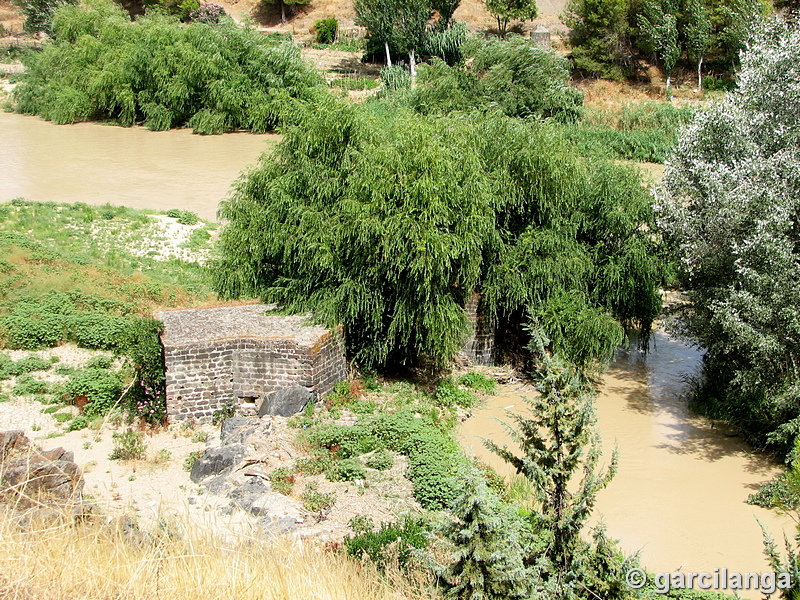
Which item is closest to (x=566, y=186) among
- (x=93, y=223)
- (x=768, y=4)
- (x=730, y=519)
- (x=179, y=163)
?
(x=730, y=519)

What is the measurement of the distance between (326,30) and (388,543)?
45.7 m

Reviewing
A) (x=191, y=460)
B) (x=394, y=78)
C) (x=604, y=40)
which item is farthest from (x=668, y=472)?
(x=604, y=40)

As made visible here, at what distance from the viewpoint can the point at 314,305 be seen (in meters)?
15.8

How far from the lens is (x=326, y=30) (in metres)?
51.6

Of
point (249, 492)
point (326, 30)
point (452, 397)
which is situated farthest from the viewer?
point (326, 30)

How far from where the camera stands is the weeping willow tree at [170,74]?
38.5 metres

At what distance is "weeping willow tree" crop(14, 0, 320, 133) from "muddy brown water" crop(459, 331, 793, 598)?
23967 millimetres

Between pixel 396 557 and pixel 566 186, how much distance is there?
8.96m

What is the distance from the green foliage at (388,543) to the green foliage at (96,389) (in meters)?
5.75

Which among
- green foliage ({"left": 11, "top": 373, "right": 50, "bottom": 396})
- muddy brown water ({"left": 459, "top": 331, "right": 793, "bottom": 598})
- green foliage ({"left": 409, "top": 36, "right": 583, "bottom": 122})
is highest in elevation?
green foliage ({"left": 409, "top": 36, "right": 583, "bottom": 122})

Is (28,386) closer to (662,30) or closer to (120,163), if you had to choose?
(120,163)

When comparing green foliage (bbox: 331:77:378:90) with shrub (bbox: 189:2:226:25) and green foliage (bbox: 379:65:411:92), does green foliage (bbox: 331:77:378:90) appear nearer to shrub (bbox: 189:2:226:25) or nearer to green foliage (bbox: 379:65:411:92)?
green foliage (bbox: 379:65:411:92)

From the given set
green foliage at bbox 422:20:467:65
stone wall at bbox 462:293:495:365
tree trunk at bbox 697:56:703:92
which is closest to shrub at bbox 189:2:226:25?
green foliage at bbox 422:20:467:65

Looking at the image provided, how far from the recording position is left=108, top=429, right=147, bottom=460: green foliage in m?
13.1
